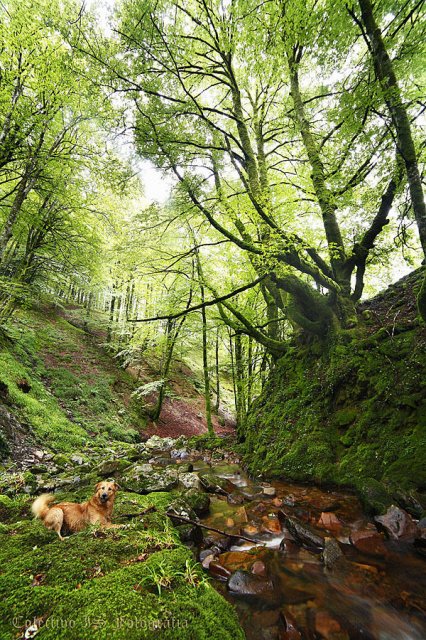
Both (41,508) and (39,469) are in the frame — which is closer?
(41,508)

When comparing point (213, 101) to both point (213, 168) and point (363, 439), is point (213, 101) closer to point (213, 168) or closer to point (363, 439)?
point (213, 168)

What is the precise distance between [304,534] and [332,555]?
0.42 metres

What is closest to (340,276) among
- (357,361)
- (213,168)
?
(357,361)

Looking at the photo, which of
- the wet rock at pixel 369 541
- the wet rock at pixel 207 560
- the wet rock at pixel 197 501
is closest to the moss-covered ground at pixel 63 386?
the wet rock at pixel 197 501

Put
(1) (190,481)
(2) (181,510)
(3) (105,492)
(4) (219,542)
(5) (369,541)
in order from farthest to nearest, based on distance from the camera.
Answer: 1. (1) (190,481)
2. (2) (181,510)
3. (4) (219,542)
4. (5) (369,541)
5. (3) (105,492)

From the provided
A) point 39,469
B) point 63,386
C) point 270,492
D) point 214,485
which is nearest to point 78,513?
point 214,485

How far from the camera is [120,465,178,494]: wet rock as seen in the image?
16.0ft

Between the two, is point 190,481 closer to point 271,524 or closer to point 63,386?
point 271,524

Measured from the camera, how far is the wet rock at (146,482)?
4863mm

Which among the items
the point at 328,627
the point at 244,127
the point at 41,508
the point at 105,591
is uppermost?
the point at 244,127

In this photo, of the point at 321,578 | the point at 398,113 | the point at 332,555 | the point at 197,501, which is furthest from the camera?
the point at 197,501

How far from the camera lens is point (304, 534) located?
346cm

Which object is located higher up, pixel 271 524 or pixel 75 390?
pixel 75 390

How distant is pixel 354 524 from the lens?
12.2 ft
